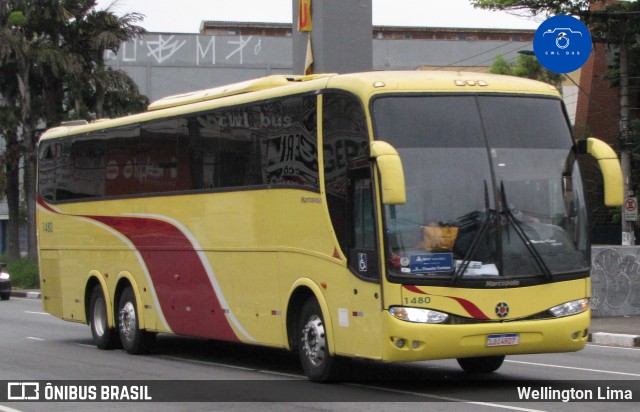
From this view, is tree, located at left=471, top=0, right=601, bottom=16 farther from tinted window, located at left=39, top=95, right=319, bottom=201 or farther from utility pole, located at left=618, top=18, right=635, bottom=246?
tinted window, located at left=39, top=95, right=319, bottom=201

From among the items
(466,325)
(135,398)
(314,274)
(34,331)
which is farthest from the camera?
(34,331)

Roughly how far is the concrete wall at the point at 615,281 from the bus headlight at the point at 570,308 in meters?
11.4

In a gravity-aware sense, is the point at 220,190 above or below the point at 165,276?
above

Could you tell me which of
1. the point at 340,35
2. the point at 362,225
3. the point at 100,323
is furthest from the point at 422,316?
the point at 340,35

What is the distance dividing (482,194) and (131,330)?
831 centimetres

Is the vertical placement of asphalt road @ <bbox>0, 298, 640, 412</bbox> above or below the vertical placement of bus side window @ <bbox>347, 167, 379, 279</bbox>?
below

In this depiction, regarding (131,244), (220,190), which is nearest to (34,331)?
(131,244)

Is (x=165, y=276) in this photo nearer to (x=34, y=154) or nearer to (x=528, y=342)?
(x=528, y=342)

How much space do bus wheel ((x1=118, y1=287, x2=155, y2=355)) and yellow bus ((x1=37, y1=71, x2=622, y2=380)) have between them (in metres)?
2.03

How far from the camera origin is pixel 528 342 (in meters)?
12.4

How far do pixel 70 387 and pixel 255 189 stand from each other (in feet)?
11.2

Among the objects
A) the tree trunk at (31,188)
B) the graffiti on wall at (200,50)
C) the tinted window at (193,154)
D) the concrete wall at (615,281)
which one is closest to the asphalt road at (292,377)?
the tinted window at (193,154)

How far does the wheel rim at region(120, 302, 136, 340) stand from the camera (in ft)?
62.0

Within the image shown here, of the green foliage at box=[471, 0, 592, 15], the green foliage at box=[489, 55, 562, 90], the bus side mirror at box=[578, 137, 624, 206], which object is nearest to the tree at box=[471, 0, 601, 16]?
the green foliage at box=[471, 0, 592, 15]
